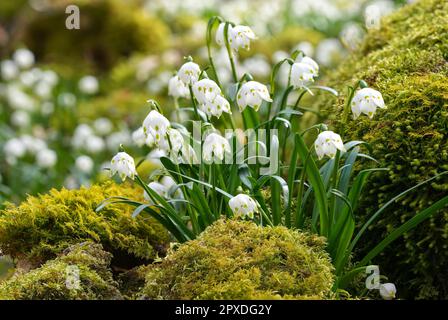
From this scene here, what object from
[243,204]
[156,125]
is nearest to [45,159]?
[156,125]

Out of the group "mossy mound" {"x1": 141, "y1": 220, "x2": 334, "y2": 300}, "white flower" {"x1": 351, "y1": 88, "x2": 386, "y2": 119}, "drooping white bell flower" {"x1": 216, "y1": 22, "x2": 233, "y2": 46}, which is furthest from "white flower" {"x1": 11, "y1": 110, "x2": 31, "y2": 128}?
"white flower" {"x1": 351, "y1": 88, "x2": 386, "y2": 119}

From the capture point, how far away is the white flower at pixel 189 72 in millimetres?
2604

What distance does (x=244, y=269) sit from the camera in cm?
224

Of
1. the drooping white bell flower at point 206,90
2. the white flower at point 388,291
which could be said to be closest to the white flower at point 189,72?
the drooping white bell flower at point 206,90

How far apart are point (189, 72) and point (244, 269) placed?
796 mm

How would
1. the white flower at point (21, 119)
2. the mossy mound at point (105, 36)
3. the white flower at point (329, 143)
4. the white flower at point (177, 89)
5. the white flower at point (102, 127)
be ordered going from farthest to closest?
the mossy mound at point (105, 36) → the white flower at point (21, 119) → the white flower at point (102, 127) → the white flower at point (177, 89) → the white flower at point (329, 143)

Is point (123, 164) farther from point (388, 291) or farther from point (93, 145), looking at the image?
point (93, 145)

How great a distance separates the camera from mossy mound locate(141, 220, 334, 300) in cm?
218

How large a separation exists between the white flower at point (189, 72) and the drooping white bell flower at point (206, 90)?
0.33 feet

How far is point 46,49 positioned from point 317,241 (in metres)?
7.35

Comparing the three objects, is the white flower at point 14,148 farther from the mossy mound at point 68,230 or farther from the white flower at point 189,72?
the white flower at point 189,72

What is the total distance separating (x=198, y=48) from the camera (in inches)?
308

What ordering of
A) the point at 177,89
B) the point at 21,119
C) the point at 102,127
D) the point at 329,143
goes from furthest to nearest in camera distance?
the point at 21,119, the point at 102,127, the point at 177,89, the point at 329,143
